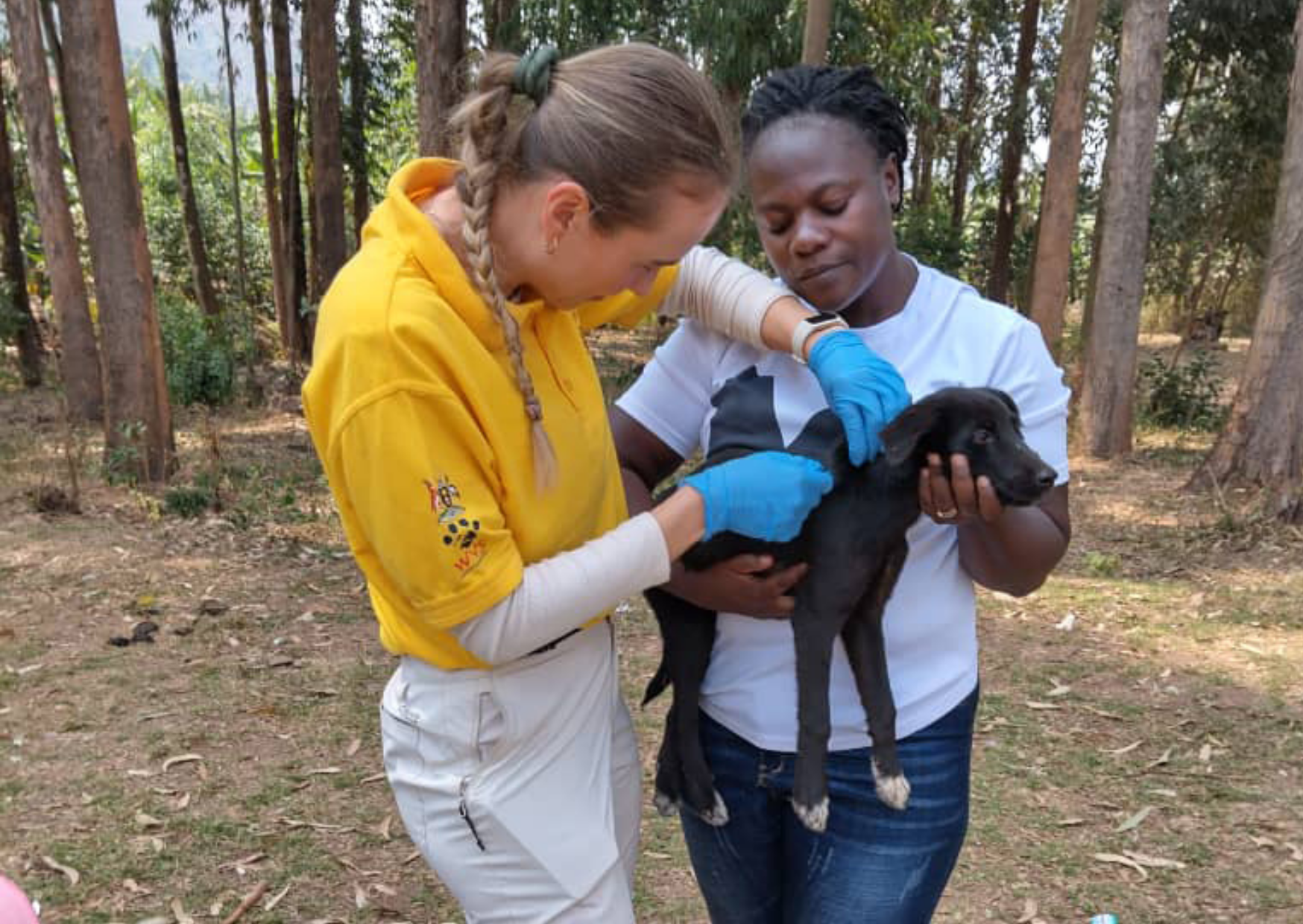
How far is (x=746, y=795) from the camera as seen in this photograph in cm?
187

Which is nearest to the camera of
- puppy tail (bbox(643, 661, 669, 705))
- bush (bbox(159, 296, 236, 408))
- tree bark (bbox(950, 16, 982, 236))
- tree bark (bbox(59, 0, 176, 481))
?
puppy tail (bbox(643, 661, 669, 705))

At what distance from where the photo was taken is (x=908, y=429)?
5.35ft

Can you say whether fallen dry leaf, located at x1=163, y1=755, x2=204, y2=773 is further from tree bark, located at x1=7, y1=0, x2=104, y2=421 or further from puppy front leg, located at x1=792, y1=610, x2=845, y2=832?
tree bark, located at x1=7, y1=0, x2=104, y2=421

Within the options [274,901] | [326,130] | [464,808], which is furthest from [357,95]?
[464,808]

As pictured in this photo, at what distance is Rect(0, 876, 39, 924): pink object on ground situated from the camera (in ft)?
4.62

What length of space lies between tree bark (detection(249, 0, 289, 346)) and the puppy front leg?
14.9 metres

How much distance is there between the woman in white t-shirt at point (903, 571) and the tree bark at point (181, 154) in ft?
48.4

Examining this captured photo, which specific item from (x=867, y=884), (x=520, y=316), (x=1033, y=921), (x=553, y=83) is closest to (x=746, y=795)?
(x=867, y=884)

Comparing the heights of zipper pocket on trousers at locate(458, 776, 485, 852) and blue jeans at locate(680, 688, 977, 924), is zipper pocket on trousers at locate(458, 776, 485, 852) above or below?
above

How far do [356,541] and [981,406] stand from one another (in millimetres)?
919

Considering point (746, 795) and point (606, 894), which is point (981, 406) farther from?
point (606, 894)

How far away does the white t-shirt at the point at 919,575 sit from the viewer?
68.1 inches

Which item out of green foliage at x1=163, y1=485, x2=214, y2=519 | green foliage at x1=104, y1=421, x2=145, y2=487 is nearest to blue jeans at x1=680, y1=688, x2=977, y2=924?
green foliage at x1=163, y1=485, x2=214, y2=519

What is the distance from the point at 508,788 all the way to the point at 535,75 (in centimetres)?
101
